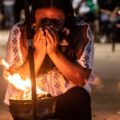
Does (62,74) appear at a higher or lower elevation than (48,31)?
lower

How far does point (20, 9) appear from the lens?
21.0 m

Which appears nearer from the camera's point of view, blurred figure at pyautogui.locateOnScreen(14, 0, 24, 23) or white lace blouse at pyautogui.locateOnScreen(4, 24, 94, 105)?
white lace blouse at pyautogui.locateOnScreen(4, 24, 94, 105)

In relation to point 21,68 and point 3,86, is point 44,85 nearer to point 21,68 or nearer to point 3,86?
point 21,68

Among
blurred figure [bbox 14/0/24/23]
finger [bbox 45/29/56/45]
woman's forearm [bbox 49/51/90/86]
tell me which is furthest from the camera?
blurred figure [bbox 14/0/24/23]

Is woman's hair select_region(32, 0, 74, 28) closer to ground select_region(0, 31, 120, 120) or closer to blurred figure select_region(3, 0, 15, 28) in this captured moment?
ground select_region(0, 31, 120, 120)

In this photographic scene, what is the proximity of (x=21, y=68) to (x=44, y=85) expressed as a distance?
240 mm

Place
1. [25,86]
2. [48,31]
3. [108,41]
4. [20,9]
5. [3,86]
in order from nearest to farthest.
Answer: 1. [48,31]
2. [25,86]
3. [3,86]
4. [108,41]
5. [20,9]

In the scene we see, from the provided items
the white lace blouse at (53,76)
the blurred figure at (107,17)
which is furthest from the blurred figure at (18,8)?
the white lace blouse at (53,76)

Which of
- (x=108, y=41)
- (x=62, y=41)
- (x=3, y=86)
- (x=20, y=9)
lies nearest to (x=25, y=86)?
(x=62, y=41)

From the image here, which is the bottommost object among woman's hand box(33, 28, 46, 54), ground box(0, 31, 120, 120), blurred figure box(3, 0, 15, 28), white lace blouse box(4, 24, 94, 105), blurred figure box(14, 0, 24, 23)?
blurred figure box(3, 0, 15, 28)

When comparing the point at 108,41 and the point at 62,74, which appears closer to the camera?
the point at 62,74

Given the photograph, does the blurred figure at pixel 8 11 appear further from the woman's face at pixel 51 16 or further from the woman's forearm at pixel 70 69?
the woman's forearm at pixel 70 69

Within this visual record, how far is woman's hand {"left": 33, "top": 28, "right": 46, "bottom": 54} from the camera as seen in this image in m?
3.45

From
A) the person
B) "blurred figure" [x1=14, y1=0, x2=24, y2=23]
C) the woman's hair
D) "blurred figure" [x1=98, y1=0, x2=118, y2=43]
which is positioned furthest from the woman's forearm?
"blurred figure" [x1=14, y1=0, x2=24, y2=23]
